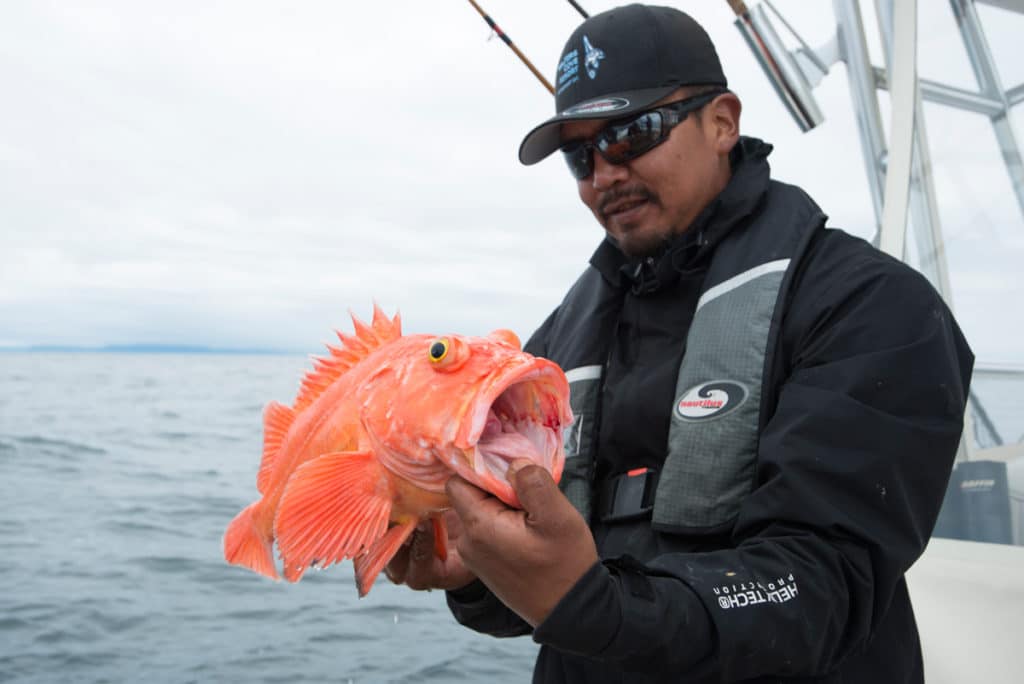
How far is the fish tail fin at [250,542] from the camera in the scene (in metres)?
2.65

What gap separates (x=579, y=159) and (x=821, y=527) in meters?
1.55

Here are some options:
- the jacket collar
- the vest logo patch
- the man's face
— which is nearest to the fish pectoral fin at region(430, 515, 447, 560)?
the vest logo patch

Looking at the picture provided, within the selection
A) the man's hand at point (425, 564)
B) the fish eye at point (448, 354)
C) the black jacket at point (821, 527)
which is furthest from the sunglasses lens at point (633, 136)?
the man's hand at point (425, 564)

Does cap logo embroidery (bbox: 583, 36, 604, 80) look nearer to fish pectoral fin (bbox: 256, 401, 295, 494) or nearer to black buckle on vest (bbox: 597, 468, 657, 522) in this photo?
black buckle on vest (bbox: 597, 468, 657, 522)

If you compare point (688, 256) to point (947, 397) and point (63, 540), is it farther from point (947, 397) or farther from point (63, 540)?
point (63, 540)

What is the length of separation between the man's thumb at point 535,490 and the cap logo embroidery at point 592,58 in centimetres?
173

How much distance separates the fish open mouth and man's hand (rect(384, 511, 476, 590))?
1.97ft

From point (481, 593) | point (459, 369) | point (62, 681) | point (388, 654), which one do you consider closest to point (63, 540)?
point (62, 681)

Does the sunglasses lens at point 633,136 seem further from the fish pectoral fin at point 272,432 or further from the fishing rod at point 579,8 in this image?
the fishing rod at point 579,8

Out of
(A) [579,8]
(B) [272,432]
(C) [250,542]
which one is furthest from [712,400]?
(A) [579,8]

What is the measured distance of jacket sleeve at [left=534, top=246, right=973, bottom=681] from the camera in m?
1.82

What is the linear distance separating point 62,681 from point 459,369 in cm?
714

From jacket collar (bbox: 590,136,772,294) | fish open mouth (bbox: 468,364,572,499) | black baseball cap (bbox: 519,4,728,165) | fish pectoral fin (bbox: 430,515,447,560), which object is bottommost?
fish pectoral fin (bbox: 430,515,447,560)

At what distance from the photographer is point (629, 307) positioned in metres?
2.92
